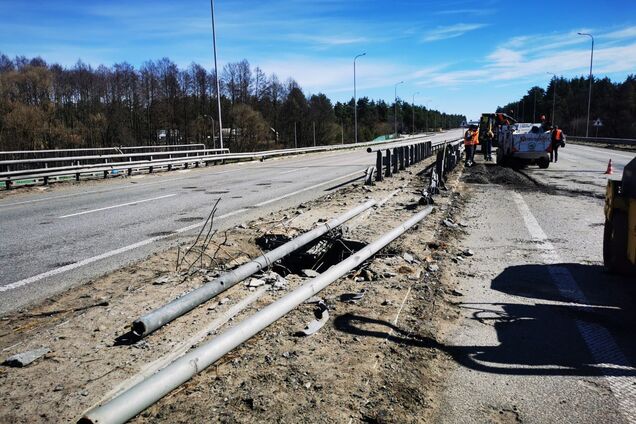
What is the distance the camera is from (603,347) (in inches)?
152

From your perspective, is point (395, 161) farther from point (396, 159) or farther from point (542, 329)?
point (542, 329)

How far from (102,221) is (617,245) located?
8586mm

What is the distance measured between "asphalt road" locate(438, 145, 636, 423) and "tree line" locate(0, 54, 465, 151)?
5237cm

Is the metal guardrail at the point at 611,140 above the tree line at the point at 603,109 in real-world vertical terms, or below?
below

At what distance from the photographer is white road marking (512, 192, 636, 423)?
3.10 metres

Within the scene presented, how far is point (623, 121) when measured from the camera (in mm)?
83312

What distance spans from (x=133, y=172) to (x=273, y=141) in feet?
196

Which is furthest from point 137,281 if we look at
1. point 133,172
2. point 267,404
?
point 133,172

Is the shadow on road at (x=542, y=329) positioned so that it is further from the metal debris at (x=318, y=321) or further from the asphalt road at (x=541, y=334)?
the metal debris at (x=318, y=321)

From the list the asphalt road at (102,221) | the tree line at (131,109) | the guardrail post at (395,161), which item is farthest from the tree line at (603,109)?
the asphalt road at (102,221)

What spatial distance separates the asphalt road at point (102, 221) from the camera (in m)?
5.91

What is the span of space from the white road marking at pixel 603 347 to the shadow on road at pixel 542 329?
0.07 ft

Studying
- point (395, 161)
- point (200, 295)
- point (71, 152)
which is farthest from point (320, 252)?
point (71, 152)

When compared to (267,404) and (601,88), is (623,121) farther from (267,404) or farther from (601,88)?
(267,404)
